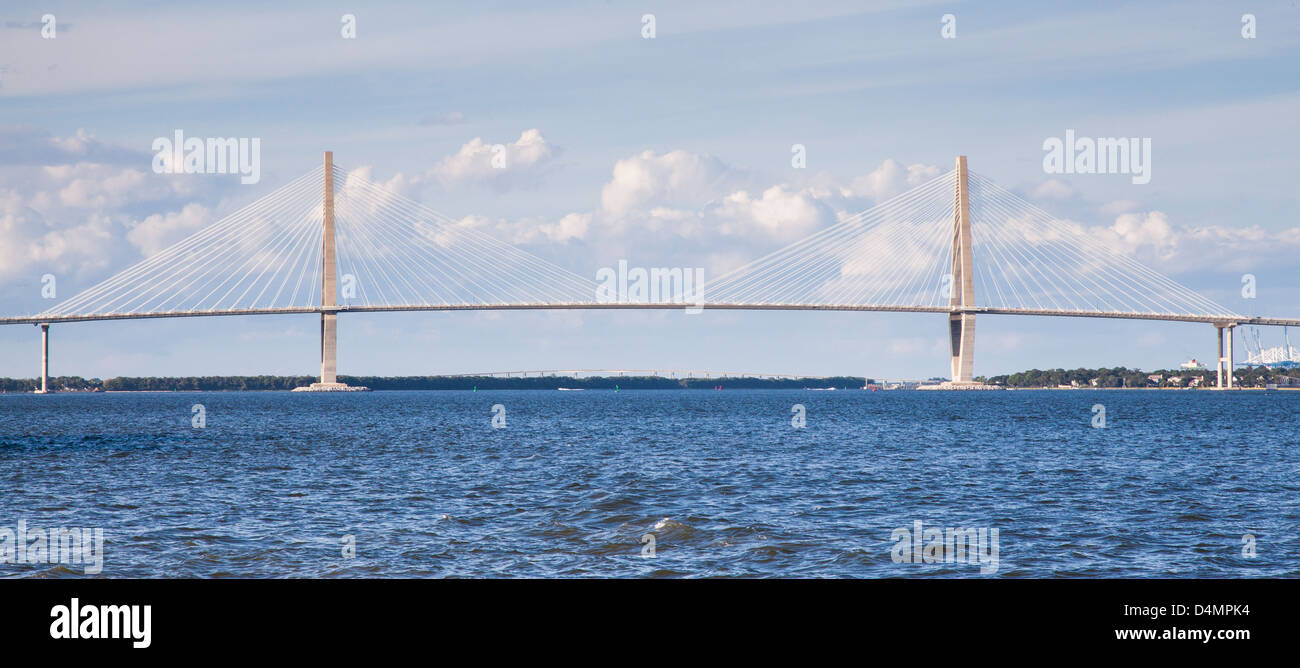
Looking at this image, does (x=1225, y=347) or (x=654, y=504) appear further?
(x=1225, y=347)

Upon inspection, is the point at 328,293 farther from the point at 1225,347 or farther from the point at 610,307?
the point at 1225,347

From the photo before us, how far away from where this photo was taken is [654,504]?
22344 mm

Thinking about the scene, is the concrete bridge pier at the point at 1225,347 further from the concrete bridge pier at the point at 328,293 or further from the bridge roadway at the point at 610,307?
the concrete bridge pier at the point at 328,293

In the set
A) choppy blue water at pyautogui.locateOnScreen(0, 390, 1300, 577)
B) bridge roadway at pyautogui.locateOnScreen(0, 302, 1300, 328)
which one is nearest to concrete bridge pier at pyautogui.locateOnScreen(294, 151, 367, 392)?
bridge roadway at pyautogui.locateOnScreen(0, 302, 1300, 328)

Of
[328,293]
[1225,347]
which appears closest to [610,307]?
[328,293]

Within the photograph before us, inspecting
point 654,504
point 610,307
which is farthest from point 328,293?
point 654,504

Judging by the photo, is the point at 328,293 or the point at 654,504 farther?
the point at 328,293

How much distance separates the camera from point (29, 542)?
57.6ft

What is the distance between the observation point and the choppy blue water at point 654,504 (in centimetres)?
1581

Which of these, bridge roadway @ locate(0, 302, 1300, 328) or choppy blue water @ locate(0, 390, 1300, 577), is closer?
choppy blue water @ locate(0, 390, 1300, 577)

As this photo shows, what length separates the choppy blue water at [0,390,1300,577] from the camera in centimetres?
1581

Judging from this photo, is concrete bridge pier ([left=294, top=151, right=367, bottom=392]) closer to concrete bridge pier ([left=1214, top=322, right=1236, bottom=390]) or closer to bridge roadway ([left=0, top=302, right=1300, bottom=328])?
bridge roadway ([left=0, top=302, right=1300, bottom=328])

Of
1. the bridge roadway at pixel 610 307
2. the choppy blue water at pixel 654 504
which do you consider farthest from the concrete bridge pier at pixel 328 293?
the choppy blue water at pixel 654 504
